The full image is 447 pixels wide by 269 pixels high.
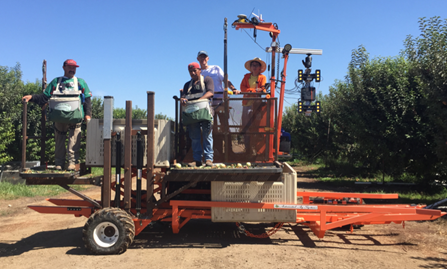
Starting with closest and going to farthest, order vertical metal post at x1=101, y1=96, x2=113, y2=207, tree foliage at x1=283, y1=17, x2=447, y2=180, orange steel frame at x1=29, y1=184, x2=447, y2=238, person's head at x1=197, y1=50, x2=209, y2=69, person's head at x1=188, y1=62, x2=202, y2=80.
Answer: vertical metal post at x1=101, y1=96, x2=113, y2=207, orange steel frame at x1=29, y1=184, x2=447, y2=238, person's head at x1=188, y1=62, x2=202, y2=80, person's head at x1=197, y1=50, x2=209, y2=69, tree foliage at x1=283, y1=17, x2=447, y2=180

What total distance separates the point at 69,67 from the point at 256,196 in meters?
3.88

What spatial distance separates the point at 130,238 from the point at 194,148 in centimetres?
180

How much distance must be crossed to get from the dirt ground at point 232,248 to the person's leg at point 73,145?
145cm

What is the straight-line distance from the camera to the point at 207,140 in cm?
577

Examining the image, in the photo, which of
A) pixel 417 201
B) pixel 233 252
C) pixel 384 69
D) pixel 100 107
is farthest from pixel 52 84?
pixel 100 107

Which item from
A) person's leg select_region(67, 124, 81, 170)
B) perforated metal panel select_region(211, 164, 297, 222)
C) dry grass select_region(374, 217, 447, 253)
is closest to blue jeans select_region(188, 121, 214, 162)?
perforated metal panel select_region(211, 164, 297, 222)

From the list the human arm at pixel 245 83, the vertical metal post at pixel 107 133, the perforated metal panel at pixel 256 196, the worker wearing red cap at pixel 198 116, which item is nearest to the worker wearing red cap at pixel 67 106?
the vertical metal post at pixel 107 133

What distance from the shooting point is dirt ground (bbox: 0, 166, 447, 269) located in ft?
16.4

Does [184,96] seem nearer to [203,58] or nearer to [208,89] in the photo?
[208,89]

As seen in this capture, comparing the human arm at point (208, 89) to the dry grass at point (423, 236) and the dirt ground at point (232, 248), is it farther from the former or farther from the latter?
the dry grass at point (423, 236)

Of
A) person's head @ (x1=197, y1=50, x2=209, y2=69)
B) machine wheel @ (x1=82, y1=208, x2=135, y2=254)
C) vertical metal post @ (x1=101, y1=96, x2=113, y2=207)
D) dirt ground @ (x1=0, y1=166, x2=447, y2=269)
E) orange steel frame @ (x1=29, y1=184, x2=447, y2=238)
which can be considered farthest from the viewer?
person's head @ (x1=197, y1=50, x2=209, y2=69)

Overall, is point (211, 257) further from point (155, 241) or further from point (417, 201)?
point (417, 201)

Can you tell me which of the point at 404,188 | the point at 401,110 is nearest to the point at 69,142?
the point at 401,110

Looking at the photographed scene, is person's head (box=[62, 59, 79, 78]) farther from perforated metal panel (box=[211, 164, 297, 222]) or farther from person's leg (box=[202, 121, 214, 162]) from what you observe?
perforated metal panel (box=[211, 164, 297, 222])
